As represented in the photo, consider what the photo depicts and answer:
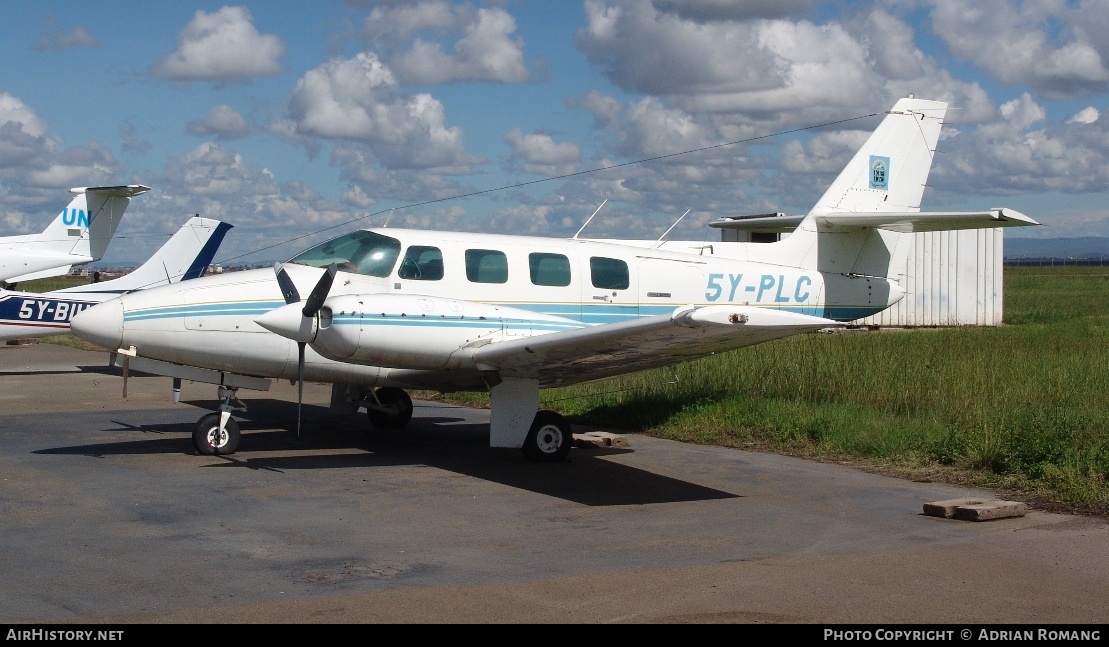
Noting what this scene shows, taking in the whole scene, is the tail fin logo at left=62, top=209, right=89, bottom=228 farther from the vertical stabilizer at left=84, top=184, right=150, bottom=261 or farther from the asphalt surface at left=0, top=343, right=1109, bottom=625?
the asphalt surface at left=0, top=343, right=1109, bottom=625

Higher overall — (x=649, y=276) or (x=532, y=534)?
(x=649, y=276)

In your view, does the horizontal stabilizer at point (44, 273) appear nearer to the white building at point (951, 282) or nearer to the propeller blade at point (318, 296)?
the white building at point (951, 282)

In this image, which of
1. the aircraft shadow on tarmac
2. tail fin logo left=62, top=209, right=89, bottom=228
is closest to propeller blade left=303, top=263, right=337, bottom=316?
the aircraft shadow on tarmac

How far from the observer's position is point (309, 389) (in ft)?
63.2

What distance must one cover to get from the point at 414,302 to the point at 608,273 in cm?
299

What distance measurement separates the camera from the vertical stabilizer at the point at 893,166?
577 inches

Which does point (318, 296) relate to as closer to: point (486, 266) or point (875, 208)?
point (486, 266)

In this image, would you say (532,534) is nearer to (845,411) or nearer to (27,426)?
(845,411)

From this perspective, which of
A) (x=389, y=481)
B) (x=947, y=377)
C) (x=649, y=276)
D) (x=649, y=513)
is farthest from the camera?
(x=947, y=377)

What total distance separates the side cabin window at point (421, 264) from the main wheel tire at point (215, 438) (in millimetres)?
2645

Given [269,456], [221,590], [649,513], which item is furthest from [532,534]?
[269,456]

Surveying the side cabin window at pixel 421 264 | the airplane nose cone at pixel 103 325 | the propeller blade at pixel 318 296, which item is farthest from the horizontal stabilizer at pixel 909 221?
the airplane nose cone at pixel 103 325

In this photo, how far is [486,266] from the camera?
11922 millimetres
